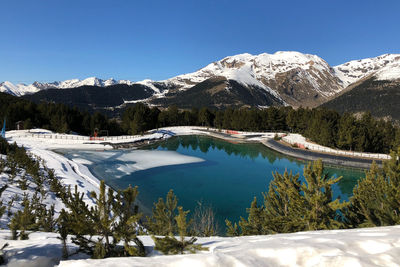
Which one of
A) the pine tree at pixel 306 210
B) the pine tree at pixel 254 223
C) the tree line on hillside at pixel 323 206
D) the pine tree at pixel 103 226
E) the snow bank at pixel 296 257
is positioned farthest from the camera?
the pine tree at pixel 254 223

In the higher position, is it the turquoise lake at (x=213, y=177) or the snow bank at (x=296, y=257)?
the snow bank at (x=296, y=257)

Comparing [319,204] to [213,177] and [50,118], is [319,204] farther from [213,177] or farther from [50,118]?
[50,118]

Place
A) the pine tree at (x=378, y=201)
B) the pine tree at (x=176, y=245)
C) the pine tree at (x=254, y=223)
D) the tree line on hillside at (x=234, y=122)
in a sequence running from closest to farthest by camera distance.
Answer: the pine tree at (x=176, y=245) < the pine tree at (x=378, y=201) < the pine tree at (x=254, y=223) < the tree line on hillside at (x=234, y=122)

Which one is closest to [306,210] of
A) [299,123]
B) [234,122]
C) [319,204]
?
[319,204]

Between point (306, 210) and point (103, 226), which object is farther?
point (306, 210)

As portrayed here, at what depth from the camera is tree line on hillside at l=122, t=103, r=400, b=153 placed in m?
48.0

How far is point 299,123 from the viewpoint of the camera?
7525 cm

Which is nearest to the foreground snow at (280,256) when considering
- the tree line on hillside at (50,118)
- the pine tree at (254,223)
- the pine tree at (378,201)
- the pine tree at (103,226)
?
the pine tree at (103,226)

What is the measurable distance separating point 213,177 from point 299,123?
2126 inches

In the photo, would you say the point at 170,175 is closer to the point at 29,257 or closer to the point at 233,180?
the point at 233,180

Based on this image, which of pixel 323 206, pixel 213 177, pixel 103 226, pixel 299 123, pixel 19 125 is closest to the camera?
pixel 103 226

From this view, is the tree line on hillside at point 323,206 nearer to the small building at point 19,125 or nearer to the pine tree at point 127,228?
the pine tree at point 127,228

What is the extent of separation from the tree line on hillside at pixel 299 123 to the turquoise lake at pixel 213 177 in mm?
12592

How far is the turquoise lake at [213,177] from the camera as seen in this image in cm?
2414
